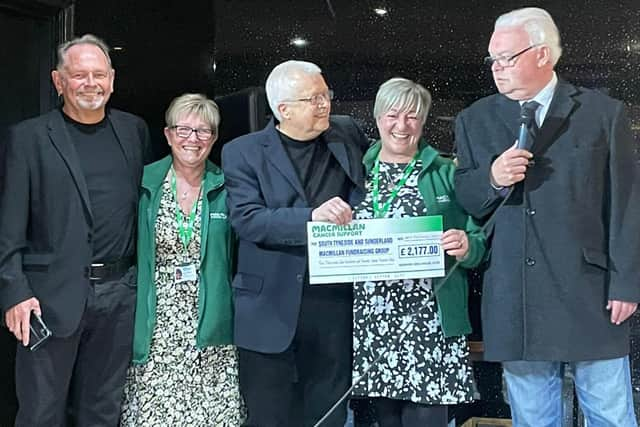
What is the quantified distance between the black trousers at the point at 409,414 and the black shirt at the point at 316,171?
64 cm

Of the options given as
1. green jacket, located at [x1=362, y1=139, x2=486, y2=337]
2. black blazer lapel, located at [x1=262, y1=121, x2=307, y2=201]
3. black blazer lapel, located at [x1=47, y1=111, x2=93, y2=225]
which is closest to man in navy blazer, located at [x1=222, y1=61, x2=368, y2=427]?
black blazer lapel, located at [x1=262, y1=121, x2=307, y2=201]

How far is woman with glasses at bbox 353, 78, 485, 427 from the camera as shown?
2.34m

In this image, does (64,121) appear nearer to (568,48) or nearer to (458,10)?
(458,10)

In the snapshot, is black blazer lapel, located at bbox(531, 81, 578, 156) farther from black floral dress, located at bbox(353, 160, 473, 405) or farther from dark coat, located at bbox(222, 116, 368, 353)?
dark coat, located at bbox(222, 116, 368, 353)

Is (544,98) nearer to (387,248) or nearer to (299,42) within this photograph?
(387,248)

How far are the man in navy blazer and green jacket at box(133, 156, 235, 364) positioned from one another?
71 millimetres

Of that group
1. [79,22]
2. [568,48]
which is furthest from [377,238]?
[79,22]

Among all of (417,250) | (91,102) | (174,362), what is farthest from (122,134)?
(417,250)

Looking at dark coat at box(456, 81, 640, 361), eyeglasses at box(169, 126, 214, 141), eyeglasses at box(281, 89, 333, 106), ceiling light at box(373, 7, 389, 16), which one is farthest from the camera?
ceiling light at box(373, 7, 389, 16)

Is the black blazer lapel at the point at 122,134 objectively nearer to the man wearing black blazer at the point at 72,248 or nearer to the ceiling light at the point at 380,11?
the man wearing black blazer at the point at 72,248

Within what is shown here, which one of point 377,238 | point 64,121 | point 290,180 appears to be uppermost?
point 64,121

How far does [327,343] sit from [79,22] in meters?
1.61

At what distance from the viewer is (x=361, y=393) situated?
2.38 meters

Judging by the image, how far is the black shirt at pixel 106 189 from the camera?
248 centimetres
